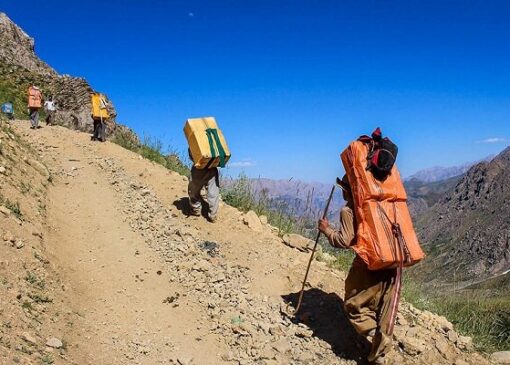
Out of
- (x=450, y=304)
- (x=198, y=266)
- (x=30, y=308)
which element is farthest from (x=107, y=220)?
(x=450, y=304)

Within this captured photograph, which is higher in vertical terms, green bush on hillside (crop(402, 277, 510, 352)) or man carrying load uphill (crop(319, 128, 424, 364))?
man carrying load uphill (crop(319, 128, 424, 364))

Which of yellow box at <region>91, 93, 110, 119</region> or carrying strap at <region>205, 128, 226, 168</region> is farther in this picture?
yellow box at <region>91, 93, 110, 119</region>

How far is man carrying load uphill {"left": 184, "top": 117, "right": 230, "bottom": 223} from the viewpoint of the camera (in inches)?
309

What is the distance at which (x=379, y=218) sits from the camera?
4574mm

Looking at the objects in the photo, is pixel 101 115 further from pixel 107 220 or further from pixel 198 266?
pixel 198 266

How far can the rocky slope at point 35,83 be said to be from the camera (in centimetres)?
1786

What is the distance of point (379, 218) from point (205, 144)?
13.1ft

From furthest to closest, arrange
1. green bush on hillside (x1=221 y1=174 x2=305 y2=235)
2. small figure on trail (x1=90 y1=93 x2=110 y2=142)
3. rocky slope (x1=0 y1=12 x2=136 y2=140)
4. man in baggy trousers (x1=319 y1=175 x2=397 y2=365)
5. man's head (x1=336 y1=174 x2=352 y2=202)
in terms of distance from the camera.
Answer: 1. rocky slope (x1=0 y1=12 x2=136 y2=140)
2. small figure on trail (x1=90 y1=93 x2=110 y2=142)
3. green bush on hillside (x1=221 y1=174 x2=305 y2=235)
4. man's head (x1=336 y1=174 x2=352 y2=202)
5. man in baggy trousers (x1=319 y1=175 x2=397 y2=365)

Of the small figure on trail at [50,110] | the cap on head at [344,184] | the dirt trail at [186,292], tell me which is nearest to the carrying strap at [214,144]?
the dirt trail at [186,292]

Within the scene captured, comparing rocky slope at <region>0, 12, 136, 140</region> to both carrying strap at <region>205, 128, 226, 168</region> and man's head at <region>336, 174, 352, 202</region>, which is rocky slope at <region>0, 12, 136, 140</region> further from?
man's head at <region>336, 174, 352, 202</region>

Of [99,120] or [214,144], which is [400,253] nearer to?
[214,144]

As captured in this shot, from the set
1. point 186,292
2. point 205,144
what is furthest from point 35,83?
point 186,292

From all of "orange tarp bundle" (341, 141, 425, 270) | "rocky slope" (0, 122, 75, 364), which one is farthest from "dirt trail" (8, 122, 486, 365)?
"orange tarp bundle" (341, 141, 425, 270)

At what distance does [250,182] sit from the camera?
10.0 metres
